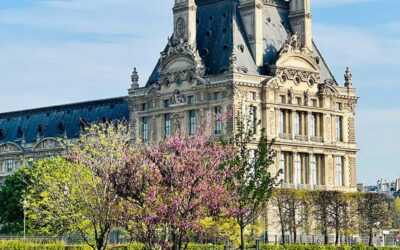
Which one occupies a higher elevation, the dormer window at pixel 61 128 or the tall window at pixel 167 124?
the dormer window at pixel 61 128

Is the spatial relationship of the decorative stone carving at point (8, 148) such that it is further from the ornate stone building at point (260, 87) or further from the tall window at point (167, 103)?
the tall window at point (167, 103)

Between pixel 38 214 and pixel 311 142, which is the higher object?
pixel 311 142

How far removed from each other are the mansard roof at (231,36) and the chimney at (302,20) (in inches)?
29.1

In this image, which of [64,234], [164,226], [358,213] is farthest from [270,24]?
[164,226]

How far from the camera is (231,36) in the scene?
11125 cm

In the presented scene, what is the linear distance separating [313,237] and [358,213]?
5.12 meters

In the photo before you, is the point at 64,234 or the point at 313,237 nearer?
the point at 64,234

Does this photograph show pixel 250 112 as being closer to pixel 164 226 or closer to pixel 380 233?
pixel 380 233

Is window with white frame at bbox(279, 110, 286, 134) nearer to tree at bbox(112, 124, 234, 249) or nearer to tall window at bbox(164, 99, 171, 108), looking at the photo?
tall window at bbox(164, 99, 171, 108)

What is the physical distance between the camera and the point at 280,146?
4343 inches

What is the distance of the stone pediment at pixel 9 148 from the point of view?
137375 millimetres

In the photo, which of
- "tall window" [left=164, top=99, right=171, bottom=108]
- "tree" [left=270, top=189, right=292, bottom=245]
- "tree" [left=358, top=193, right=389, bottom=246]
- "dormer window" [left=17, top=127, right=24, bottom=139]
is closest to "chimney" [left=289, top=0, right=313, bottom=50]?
"tall window" [left=164, top=99, right=171, bottom=108]

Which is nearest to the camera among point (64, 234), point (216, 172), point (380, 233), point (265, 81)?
point (216, 172)

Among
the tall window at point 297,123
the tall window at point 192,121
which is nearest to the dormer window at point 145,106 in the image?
the tall window at point 192,121
